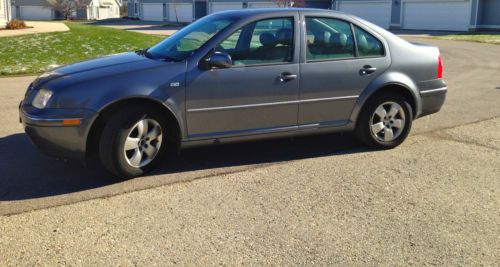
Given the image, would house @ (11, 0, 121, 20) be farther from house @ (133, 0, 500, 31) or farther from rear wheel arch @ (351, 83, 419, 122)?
rear wheel arch @ (351, 83, 419, 122)

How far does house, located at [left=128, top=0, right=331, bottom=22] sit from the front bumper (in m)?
48.6

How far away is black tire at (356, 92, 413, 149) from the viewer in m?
5.98

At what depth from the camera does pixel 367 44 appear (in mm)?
5941

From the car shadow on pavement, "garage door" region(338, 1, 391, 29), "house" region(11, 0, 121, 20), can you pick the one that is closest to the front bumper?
the car shadow on pavement

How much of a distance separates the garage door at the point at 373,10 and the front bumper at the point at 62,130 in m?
42.4

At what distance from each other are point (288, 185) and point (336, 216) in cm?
79

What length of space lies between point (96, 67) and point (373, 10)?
4413 cm

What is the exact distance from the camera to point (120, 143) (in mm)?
4793

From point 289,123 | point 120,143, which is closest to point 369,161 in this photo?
point 289,123

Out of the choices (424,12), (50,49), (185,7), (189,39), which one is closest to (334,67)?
(189,39)

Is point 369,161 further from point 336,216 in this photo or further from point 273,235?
point 273,235

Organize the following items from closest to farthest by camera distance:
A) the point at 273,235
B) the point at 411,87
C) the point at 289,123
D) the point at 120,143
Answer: the point at 273,235
the point at 120,143
the point at 289,123
the point at 411,87

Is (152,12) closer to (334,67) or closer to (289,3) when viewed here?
(289,3)

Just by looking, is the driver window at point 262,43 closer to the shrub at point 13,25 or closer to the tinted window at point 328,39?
the tinted window at point 328,39
